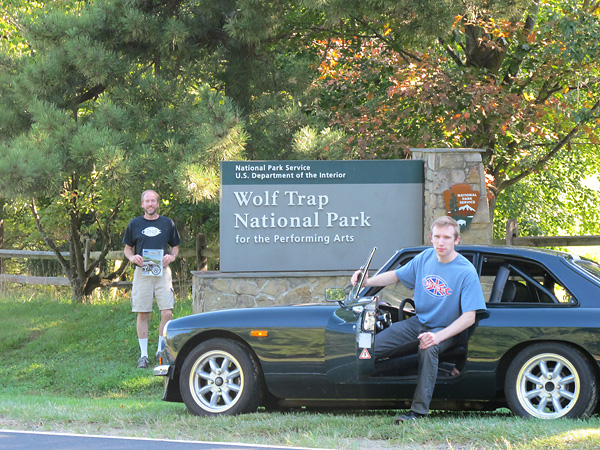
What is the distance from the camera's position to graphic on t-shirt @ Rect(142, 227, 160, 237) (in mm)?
9344

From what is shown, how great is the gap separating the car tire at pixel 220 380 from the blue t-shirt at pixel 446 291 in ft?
4.27

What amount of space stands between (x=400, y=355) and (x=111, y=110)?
7.11 m

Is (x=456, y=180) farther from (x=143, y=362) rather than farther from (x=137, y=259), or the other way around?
(x=143, y=362)

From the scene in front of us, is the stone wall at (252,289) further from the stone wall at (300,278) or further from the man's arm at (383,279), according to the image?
the man's arm at (383,279)

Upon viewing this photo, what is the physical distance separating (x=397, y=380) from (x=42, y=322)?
8582 millimetres

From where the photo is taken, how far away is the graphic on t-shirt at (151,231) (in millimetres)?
9344

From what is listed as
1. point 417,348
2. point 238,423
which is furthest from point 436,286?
point 238,423

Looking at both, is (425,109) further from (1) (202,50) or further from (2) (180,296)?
(2) (180,296)

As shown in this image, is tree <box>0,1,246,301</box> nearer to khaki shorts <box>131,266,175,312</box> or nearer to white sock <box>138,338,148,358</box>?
khaki shorts <box>131,266,175,312</box>

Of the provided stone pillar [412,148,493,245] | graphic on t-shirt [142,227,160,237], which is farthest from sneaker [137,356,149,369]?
stone pillar [412,148,493,245]

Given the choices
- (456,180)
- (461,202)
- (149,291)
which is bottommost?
(149,291)

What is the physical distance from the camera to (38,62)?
40.7 ft

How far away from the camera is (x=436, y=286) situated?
573 centimetres

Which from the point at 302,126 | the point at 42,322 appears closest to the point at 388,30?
the point at 302,126
